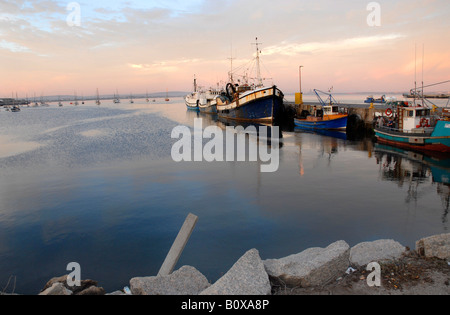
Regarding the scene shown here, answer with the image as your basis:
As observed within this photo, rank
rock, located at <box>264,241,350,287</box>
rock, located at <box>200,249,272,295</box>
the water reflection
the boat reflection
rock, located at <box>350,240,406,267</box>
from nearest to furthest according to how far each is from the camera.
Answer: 1. rock, located at <box>200,249,272,295</box>
2. rock, located at <box>264,241,350,287</box>
3. rock, located at <box>350,240,406,267</box>
4. the water reflection
5. the boat reflection

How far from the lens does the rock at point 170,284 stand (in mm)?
6031

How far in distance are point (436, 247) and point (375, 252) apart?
48.7 inches

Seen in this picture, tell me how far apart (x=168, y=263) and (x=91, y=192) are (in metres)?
11.5

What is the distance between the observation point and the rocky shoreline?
221 inches

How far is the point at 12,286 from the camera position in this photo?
8.52m

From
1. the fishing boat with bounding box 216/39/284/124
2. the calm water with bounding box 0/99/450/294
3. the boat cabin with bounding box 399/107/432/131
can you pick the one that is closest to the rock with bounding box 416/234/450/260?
the calm water with bounding box 0/99/450/294

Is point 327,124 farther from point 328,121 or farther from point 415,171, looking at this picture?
point 415,171

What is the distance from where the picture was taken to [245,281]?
18.6 feet

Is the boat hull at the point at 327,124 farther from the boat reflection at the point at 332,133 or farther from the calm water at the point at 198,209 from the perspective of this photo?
the calm water at the point at 198,209

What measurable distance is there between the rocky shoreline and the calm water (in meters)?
2.68

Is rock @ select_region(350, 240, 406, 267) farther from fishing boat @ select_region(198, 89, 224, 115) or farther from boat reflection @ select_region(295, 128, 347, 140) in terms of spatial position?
fishing boat @ select_region(198, 89, 224, 115)

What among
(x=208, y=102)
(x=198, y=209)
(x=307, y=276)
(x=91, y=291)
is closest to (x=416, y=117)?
(x=198, y=209)

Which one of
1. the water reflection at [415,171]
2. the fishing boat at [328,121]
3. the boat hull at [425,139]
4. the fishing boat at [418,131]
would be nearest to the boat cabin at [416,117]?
the fishing boat at [418,131]
